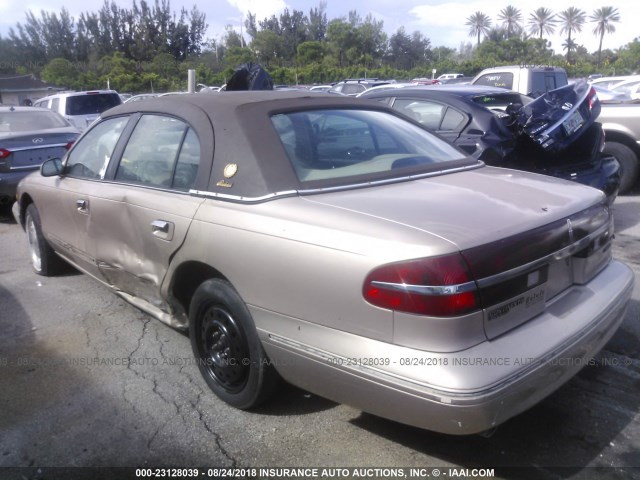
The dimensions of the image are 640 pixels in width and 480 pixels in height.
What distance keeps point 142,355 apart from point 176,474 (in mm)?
1344

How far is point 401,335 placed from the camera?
2279 millimetres

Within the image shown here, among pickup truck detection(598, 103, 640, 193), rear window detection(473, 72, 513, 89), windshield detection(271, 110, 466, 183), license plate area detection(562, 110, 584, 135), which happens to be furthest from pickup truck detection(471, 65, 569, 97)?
windshield detection(271, 110, 466, 183)

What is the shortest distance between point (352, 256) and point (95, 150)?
2837 mm

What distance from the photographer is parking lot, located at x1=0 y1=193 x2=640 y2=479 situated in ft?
9.02

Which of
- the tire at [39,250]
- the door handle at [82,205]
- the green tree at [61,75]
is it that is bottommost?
the tire at [39,250]

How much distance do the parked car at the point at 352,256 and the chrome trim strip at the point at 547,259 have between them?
11mm

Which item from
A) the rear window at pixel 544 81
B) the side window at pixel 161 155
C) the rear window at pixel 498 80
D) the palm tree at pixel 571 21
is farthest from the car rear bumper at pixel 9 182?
the palm tree at pixel 571 21

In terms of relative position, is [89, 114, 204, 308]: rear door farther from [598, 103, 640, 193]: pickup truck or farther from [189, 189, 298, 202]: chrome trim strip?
[598, 103, 640, 193]: pickup truck

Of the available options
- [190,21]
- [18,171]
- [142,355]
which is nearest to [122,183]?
[142,355]

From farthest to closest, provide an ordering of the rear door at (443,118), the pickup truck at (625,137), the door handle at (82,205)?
the pickup truck at (625,137) → the rear door at (443,118) → the door handle at (82,205)

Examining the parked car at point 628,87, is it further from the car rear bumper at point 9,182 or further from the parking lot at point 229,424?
the car rear bumper at point 9,182

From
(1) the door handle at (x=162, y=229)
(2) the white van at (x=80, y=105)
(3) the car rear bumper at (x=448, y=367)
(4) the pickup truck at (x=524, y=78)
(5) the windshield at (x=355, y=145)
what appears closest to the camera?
(3) the car rear bumper at (x=448, y=367)

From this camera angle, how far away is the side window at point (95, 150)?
4133mm

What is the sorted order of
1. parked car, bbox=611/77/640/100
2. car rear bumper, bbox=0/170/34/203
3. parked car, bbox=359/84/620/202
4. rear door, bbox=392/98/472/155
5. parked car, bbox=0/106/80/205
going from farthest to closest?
parked car, bbox=611/77/640/100 → parked car, bbox=0/106/80/205 → car rear bumper, bbox=0/170/34/203 → rear door, bbox=392/98/472/155 → parked car, bbox=359/84/620/202
